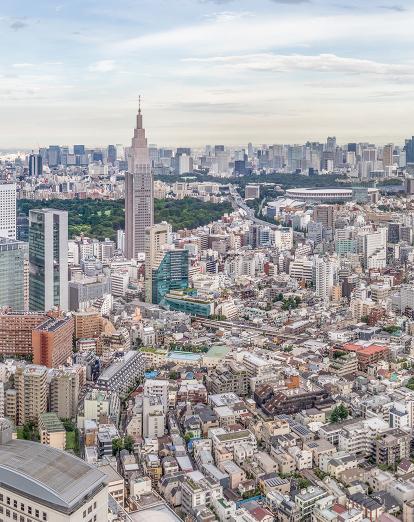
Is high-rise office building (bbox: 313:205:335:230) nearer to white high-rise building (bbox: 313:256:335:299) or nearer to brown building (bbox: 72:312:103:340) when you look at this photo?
white high-rise building (bbox: 313:256:335:299)

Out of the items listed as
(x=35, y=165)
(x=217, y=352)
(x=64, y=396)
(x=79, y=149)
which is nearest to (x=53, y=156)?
(x=79, y=149)

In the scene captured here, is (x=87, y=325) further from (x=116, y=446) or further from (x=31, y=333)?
(x=116, y=446)

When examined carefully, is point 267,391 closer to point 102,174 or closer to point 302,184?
point 302,184

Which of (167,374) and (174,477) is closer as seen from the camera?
(174,477)

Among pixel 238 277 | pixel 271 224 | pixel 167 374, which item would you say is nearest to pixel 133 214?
pixel 238 277

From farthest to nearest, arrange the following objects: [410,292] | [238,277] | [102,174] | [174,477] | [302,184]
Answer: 1. [102,174]
2. [302,184]
3. [238,277]
4. [410,292]
5. [174,477]

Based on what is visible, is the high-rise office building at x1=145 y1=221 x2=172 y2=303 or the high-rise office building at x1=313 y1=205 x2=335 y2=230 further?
the high-rise office building at x1=313 y1=205 x2=335 y2=230

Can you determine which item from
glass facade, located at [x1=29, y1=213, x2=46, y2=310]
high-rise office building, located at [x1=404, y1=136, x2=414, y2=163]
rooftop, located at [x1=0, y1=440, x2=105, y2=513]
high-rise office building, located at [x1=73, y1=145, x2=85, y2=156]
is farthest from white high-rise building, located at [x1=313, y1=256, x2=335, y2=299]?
high-rise office building, located at [x1=73, y1=145, x2=85, y2=156]
